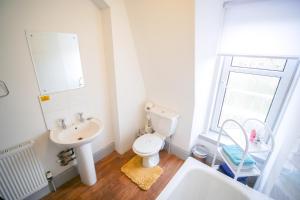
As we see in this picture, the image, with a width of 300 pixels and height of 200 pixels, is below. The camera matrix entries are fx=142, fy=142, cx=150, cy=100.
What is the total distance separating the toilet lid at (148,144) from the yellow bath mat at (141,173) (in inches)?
13.5

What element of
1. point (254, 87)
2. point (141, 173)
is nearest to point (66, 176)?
point (141, 173)

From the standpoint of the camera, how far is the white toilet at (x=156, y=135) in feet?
6.02

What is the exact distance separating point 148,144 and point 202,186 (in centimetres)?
77

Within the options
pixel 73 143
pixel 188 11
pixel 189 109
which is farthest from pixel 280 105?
pixel 73 143

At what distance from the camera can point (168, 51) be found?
1.60 meters

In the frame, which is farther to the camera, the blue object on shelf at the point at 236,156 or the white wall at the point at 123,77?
the white wall at the point at 123,77

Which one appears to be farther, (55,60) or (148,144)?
(148,144)

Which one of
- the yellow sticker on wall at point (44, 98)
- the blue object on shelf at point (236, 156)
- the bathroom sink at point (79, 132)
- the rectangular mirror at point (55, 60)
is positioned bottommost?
the blue object on shelf at point (236, 156)

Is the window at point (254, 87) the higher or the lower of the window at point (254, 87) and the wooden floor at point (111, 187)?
the higher

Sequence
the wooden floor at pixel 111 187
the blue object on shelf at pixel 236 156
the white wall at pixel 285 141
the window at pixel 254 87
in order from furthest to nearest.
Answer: the wooden floor at pixel 111 187 → the window at pixel 254 87 → the blue object on shelf at pixel 236 156 → the white wall at pixel 285 141

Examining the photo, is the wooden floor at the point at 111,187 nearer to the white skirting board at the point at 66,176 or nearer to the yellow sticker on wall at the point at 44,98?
the white skirting board at the point at 66,176

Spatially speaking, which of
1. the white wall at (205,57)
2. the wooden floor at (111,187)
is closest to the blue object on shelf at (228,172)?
the white wall at (205,57)

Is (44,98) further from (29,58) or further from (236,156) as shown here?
(236,156)

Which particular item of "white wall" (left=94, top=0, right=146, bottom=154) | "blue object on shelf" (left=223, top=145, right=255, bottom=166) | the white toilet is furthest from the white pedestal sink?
"blue object on shelf" (left=223, top=145, right=255, bottom=166)
